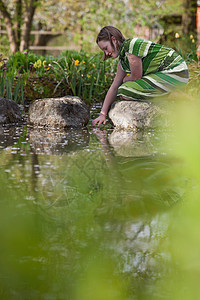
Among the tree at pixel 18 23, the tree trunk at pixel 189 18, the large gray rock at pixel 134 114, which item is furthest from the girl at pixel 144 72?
the tree at pixel 18 23

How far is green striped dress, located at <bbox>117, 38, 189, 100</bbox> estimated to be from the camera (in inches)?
210

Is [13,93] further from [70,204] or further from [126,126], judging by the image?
[70,204]

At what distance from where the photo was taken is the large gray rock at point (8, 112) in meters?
5.31

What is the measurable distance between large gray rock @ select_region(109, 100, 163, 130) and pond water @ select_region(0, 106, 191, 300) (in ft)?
2.98

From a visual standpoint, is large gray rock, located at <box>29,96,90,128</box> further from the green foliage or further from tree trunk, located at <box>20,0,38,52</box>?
tree trunk, located at <box>20,0,38,52</box>

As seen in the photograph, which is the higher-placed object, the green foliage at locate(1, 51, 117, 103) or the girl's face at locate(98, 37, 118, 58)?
the girl's face at locate(98, 37, 118, 58)

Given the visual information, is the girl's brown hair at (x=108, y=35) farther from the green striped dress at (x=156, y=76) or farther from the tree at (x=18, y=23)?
the tree at (x=18, y=23)

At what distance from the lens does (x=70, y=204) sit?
2.47 meters

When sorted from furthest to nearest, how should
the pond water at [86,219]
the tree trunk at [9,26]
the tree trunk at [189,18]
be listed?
the tree trunk at [9,26], the tree trunk at [189,18], the pond water at [86,219]

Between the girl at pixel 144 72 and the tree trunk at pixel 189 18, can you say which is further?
the tree trunk at pixel 189 18

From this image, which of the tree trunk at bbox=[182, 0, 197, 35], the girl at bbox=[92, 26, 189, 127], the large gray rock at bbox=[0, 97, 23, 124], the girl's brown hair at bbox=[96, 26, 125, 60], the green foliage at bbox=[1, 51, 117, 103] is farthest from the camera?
the tree trunk at bbox=[182, 0, 197, 35]

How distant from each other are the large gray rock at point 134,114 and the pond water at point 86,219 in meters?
0.91

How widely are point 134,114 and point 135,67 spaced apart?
56 cm

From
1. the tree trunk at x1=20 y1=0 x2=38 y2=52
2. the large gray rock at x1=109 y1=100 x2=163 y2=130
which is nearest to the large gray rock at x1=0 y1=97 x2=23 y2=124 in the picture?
the large gray rock at x1=109 y1=100 x2=163 y2=130
